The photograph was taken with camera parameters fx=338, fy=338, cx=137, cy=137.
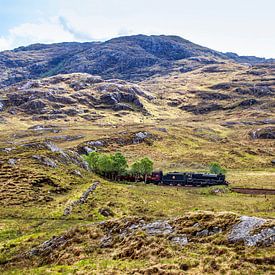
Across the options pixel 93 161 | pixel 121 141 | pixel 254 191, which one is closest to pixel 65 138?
pixel 121 141

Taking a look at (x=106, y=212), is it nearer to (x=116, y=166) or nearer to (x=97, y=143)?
(x=116, y=166)

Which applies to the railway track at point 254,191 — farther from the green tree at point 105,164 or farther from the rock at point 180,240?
the rock at point 180,240

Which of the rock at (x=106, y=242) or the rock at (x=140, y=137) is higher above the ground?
the rock at (x=106, y=242)

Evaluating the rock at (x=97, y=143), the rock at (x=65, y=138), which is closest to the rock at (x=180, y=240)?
the rock at (x=97, y=143)

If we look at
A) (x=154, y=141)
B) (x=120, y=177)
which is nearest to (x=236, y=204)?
(x=120, y=177)

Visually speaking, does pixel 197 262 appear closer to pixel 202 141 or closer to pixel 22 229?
pixel 22 229

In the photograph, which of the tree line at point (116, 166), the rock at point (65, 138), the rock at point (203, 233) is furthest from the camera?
the rock at point (65, 138)

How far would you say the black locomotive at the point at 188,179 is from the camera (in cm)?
10194

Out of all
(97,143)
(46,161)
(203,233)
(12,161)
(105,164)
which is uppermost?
(203,233)

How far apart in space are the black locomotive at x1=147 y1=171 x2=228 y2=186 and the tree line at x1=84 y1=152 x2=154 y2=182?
3.15 m

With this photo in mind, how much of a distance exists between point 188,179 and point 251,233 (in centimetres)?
7610

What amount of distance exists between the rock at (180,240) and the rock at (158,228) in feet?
4.67

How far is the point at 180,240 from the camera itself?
30484mm

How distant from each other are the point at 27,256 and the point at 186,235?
1642 cm
